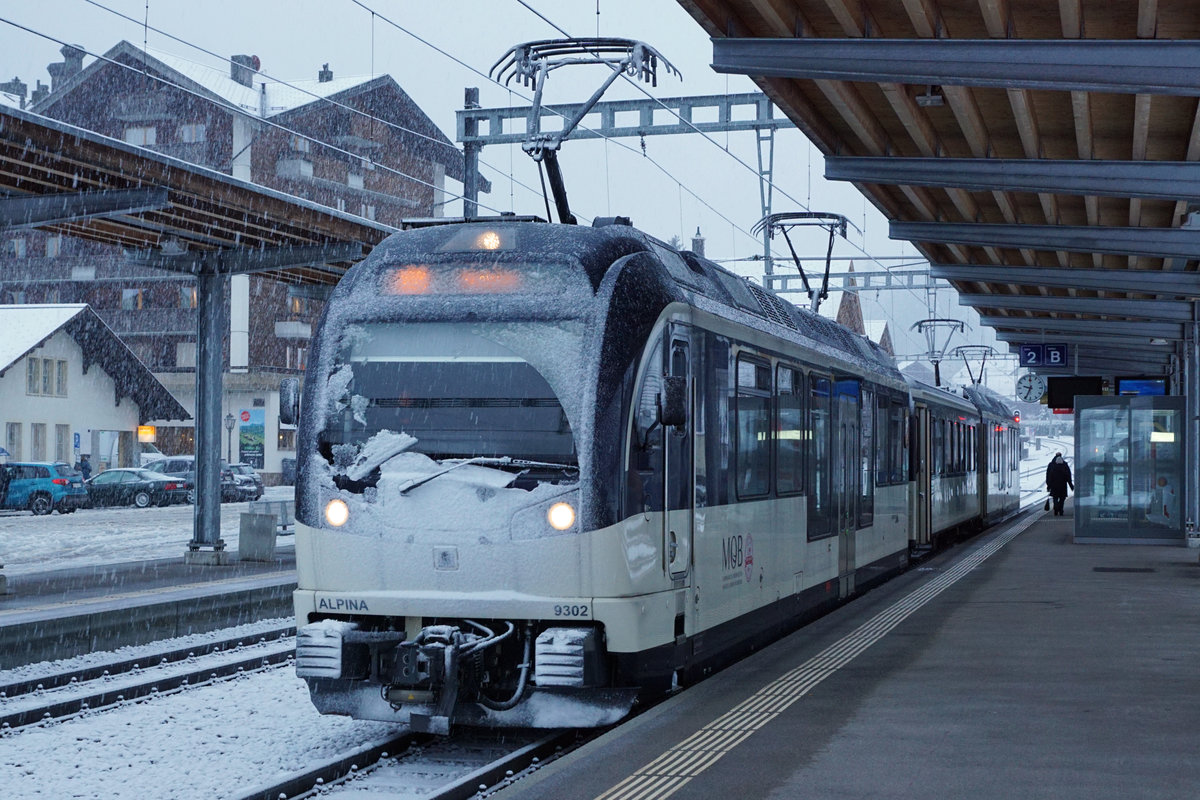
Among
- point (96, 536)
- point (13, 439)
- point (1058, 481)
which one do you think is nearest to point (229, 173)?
point (13, 439)

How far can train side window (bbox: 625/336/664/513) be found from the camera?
8.85 metres

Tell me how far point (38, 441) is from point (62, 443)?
116cm

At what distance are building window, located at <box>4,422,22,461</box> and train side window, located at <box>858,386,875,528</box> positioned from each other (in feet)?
136

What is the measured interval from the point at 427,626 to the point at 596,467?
133cm

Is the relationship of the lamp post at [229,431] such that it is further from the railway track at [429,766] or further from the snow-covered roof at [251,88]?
the railway track at [429,766]

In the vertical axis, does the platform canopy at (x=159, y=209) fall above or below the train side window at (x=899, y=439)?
above

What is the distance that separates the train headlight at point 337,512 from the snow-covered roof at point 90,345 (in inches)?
1745

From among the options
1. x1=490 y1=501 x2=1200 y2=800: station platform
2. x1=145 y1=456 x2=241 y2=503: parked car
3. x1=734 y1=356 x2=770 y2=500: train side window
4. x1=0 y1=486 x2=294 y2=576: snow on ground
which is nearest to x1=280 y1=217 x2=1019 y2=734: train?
x1=490 y1=501 x2=1200 y2=800: station platform

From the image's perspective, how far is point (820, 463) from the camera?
1406 centimetres

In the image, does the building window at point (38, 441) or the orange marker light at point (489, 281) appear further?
the building window at point (38, 441)

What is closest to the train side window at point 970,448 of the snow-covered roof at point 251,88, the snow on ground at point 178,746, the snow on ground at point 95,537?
the snow on ground at point 95,537

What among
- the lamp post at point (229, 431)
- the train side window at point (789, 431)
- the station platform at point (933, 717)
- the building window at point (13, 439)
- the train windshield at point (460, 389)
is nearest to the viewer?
the station platform at point (933, 717)

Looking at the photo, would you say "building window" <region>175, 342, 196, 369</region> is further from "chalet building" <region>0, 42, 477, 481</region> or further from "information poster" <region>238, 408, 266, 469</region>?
"information poster" <region>238, 408, 266, 469</region>

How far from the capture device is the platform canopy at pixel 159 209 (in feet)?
48.1
